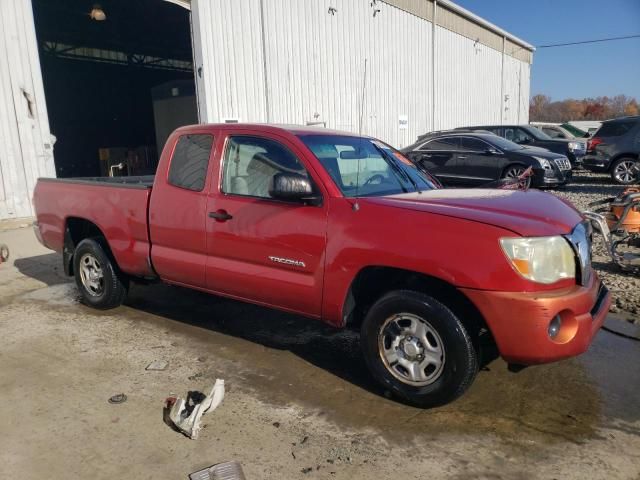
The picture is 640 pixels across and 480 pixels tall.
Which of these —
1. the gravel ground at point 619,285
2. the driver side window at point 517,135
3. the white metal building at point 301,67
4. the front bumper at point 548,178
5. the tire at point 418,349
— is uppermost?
the white metal building at point 301,67

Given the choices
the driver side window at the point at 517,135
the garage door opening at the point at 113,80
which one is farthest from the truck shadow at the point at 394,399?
the garage door opening at the point at 113,80

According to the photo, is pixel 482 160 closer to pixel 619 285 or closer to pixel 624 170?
pixel 624 170

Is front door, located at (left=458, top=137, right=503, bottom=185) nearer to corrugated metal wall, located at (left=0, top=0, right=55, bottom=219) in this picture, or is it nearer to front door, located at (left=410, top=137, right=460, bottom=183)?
front door, located at (left=410, top=137, right=460, bottom=183)

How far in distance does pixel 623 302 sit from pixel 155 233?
454 cm

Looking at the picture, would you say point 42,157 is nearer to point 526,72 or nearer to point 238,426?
point 238,426

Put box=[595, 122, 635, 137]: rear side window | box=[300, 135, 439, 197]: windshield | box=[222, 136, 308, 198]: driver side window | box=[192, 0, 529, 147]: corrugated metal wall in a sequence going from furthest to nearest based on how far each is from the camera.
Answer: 1. box=[595, 122, 635, 137]: rear side window
2. box=[192, 0, 529, 147]: corrugated metal wall
3. box=[222, 136, 308, 198]: driver side window
4. box=[300, 135, 439, 197]: windshield

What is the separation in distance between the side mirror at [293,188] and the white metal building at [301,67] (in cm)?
189

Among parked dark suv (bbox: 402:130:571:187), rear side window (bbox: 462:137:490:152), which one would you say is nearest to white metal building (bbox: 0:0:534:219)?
parked dark suv (bbox: 402:130:571:187)

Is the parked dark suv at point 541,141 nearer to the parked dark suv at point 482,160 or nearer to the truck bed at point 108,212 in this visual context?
the parked dark suv at point 482,160

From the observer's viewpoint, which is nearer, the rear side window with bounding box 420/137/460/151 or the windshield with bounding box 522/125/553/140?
the rear side window with bounding box 420/137/460/151

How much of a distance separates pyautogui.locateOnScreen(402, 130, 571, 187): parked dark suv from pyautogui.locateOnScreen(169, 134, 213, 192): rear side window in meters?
8.90

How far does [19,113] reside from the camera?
10.1 metres

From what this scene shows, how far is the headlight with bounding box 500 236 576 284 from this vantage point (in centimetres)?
287

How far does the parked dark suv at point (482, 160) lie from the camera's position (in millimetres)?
12609
